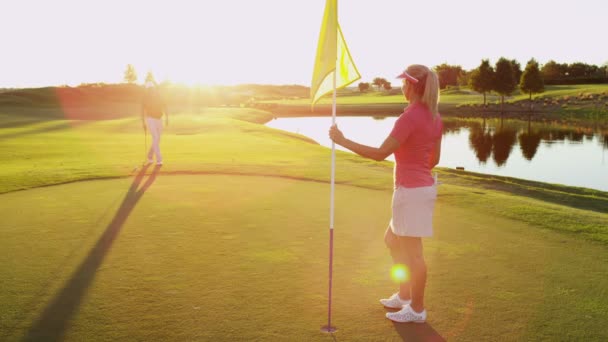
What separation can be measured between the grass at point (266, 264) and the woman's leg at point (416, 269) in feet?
0.80

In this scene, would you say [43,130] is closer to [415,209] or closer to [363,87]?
[415,209]

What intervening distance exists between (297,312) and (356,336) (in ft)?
2.12

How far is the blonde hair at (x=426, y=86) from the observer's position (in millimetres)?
4059

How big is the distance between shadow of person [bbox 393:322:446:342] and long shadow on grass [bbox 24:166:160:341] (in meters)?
2.92

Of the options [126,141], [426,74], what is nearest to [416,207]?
[426,74]

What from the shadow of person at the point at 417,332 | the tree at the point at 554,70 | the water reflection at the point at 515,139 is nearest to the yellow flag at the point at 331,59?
the shadow of person at the point at 417,332

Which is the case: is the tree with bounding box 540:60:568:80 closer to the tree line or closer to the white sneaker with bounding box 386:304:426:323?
the tree line

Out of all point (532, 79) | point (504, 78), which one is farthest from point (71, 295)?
point (504, 78)

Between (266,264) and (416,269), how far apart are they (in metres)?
1.96

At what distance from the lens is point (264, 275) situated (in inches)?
210

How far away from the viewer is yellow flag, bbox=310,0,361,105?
4.50 m

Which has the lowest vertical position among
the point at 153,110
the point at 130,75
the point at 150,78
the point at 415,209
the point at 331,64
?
the point at 415,209

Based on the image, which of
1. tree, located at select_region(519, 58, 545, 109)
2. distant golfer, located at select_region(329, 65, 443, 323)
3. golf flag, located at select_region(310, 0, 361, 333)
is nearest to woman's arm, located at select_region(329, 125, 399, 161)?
distant golfer, located at select_region(329, 65, 443, 323)

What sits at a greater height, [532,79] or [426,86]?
[532,79]
